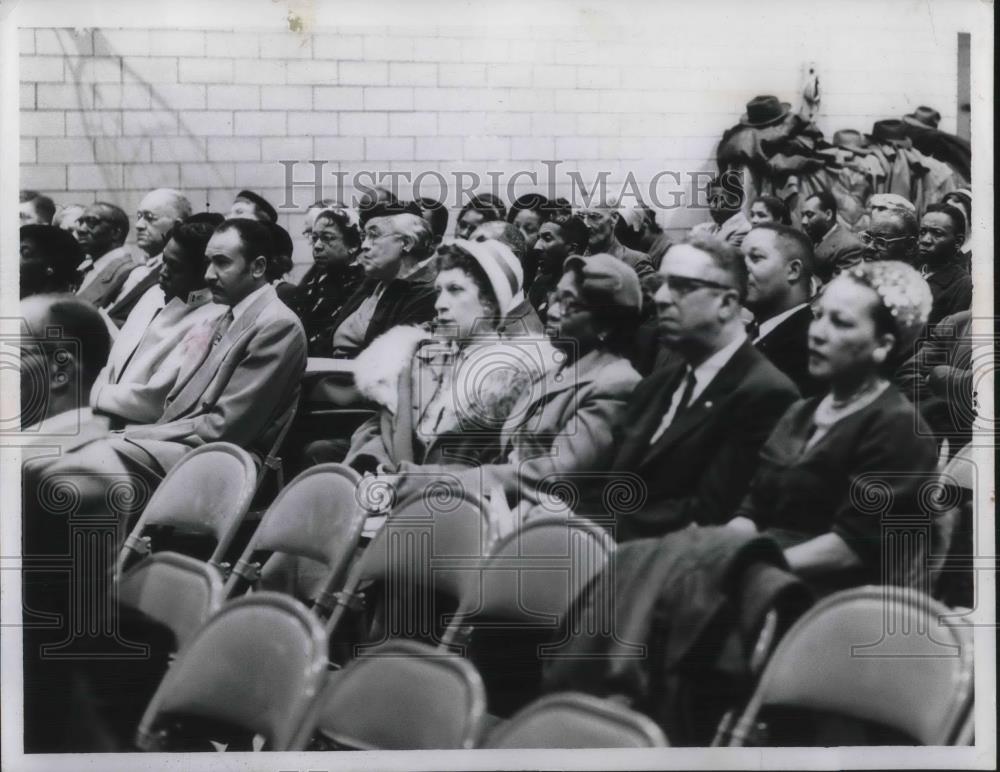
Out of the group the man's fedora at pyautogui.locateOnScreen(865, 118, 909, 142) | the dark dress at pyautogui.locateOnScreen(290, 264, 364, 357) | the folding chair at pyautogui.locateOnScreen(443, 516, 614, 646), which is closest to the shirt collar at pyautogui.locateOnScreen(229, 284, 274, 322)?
the dark dress at pyautogui.locateOnScreen(290, 264, 364, 357)

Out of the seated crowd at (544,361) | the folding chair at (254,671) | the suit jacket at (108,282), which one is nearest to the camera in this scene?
the folding chair at (254,671)

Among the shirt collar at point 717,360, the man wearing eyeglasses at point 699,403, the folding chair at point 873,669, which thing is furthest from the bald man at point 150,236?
the folding chair at point 873,669

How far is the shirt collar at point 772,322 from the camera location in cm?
410

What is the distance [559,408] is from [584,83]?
1204 millimetres

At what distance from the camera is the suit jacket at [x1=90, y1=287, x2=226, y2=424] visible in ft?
13.6

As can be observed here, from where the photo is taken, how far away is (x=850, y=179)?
13.9 ft

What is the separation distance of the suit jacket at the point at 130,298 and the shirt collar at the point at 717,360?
6.73 ft

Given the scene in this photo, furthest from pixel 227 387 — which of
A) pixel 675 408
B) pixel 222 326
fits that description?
pixel 675 408

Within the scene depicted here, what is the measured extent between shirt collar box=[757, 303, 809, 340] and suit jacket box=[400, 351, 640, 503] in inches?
19.1

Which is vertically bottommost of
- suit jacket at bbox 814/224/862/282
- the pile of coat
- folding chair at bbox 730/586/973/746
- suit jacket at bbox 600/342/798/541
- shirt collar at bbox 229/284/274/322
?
folding chair at bbox 730/586/973/746

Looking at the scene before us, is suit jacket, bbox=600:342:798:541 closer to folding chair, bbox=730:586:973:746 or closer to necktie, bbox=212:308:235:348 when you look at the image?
folding chair, bbox=730:586:973:746

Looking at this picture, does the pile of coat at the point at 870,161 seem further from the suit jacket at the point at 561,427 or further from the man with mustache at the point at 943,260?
the suit jacket at the point at 561,427

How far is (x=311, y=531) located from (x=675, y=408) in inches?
55.2

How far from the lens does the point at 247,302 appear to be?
4211mm
